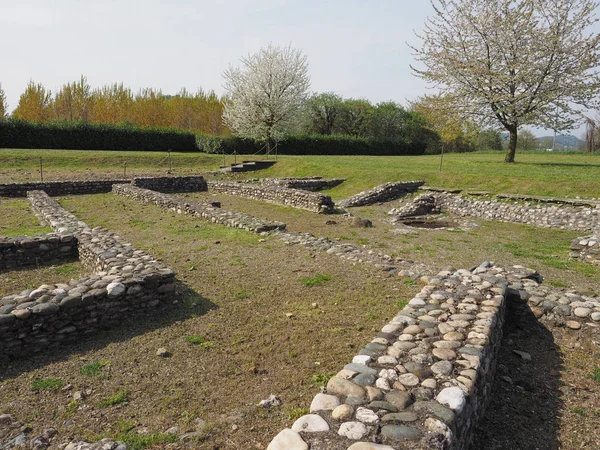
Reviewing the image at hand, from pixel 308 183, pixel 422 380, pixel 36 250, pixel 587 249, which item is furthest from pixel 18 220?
pixel 587 249

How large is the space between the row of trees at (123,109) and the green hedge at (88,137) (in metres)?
13.7

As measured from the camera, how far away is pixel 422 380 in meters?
3.36

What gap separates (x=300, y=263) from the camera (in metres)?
8.38

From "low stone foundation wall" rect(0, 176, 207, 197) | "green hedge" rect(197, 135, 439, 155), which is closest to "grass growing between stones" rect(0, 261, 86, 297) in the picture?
"low stone foundation wall" rect(0, 176, 207, 197)

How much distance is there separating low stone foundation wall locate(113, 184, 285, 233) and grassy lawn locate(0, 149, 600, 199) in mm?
8627

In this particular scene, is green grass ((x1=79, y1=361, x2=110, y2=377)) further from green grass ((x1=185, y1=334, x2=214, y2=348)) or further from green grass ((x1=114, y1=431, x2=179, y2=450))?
green grass ((x1=114, y1=431, x2=179, y2=450))

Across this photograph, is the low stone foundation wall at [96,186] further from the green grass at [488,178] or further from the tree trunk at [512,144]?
the tree trunk at [512,144]

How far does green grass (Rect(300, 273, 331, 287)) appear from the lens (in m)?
7.18

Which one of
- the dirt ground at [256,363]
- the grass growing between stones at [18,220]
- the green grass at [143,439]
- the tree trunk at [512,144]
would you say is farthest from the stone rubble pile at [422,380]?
the tree trunk at [512,144]

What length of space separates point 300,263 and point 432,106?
23.2 meters

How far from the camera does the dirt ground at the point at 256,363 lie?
3721 millimetres

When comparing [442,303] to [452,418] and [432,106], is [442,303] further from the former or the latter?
[432,106]

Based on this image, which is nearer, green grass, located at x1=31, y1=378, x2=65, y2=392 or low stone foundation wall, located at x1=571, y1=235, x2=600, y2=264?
green grass, located at x1=31, y1=378, x2=65, y2=392

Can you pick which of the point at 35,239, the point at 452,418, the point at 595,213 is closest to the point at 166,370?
the point at 452,418
